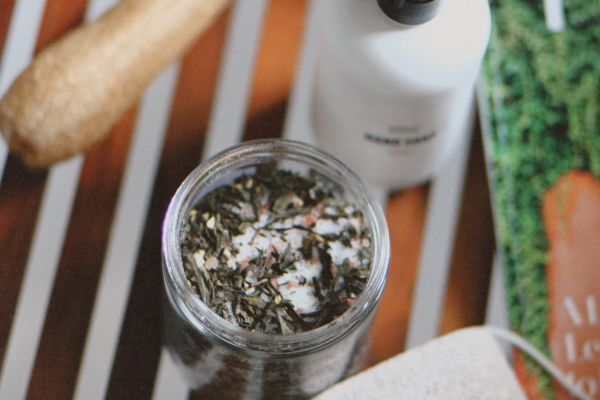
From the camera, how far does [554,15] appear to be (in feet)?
2.09

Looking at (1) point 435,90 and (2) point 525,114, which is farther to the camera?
(2) point 525,114

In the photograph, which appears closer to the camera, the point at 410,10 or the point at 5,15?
the point at 410,10

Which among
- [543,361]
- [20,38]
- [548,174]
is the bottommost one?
[543,361]

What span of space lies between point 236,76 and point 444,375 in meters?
0.27

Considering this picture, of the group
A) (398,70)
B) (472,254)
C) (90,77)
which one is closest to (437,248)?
(472,254)

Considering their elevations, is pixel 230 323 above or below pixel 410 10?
below

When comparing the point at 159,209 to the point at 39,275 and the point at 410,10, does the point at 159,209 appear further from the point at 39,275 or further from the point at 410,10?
the point at 410,10

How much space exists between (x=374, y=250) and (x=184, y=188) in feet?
0.38

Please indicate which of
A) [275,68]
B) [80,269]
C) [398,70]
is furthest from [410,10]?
[80,269]

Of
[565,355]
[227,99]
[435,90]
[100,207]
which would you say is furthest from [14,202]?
[565,355]

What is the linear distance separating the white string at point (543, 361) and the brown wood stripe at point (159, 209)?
0.24 m

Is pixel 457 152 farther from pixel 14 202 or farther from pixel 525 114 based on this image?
pixel 14 202

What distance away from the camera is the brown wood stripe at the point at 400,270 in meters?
0.60

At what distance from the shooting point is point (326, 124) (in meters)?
0.59
